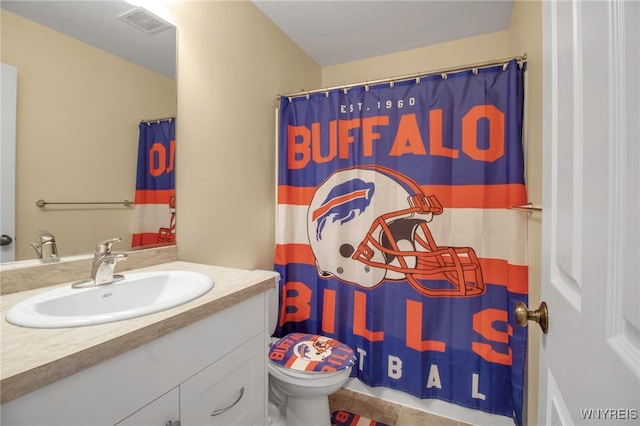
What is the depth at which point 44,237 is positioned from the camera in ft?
2.92

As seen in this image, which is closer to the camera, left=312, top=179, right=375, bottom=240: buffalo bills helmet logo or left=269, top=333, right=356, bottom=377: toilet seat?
left=269, top=333, right=356, bottom=377: toilet seat

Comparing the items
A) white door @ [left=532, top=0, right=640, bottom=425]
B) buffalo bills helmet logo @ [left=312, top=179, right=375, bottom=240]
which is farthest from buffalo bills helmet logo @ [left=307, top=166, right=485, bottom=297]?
white door @ [left=532, top=0, right=640, bottom=425]

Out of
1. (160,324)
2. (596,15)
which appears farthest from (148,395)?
(596,15)

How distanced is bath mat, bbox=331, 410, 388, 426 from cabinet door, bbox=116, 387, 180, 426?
45.6 inches

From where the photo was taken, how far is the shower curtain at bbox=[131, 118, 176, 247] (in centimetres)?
118

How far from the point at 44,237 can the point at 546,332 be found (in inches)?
57.0

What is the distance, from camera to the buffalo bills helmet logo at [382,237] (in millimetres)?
1524

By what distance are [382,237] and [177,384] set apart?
4.11ft

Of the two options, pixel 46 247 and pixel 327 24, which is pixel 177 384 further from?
pixel 327 24

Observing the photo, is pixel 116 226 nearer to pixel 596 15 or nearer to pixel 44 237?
pixel 44 237

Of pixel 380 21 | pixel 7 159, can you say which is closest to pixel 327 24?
pixel 380 21

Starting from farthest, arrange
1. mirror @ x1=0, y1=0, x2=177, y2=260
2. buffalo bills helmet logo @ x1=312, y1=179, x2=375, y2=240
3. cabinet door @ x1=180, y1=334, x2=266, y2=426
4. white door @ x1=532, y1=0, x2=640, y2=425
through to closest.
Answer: buffalo bills helmet logo @ x1=312, y1=179, x2=375, y2=240 < mirror @ x1=0, y1=0, x2=177, y2=260 < cabinet door @ x1=180, y1=334, x2=266, y2=426 < white door @ x1=532, y1=0, x2=640, y2=425

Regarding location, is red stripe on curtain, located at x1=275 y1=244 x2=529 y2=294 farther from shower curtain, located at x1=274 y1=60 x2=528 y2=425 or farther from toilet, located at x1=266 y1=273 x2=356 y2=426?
Result: toilet, located at x1=266 y1=273 x2=356 y2=426

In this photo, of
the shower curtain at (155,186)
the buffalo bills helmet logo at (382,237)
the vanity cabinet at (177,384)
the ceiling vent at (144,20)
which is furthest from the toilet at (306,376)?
the ceiling vent at (144,20)
